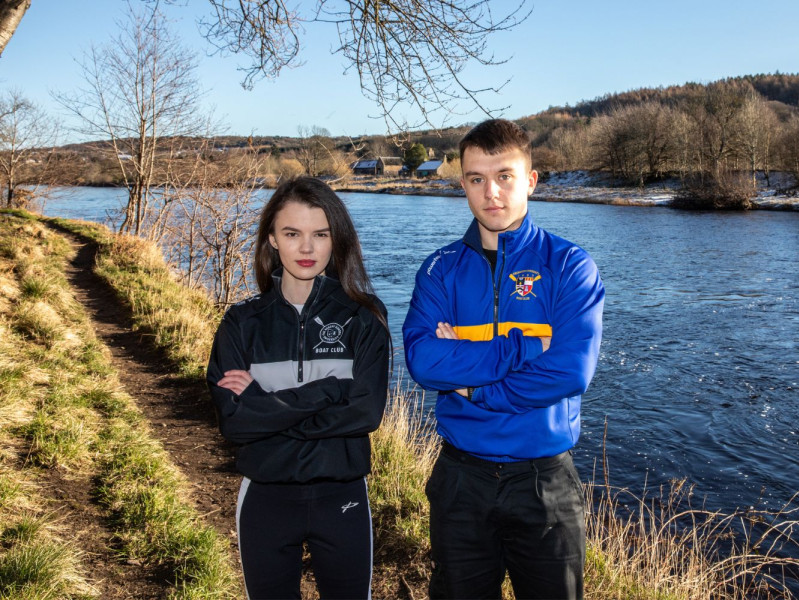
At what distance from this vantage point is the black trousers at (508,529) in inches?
83.0

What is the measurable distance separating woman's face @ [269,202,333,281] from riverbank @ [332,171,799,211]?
2893cm

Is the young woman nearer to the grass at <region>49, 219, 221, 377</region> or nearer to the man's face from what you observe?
the man's face

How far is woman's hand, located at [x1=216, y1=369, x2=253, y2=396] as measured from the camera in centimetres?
229

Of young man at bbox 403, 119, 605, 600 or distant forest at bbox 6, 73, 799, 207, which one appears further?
distant forest at bbox 6, 73, 799, 207

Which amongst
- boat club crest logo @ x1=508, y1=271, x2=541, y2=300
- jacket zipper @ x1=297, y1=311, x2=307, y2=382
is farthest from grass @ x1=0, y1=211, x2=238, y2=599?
boat club crest logo @ x1=508, y1=271, x2=541, y2=300

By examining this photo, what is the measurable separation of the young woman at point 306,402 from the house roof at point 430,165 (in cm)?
A: 8401

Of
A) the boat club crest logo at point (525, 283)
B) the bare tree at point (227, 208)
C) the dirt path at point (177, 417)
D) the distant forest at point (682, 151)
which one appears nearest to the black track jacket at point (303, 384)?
the boat club crest logo at point (525, 283)

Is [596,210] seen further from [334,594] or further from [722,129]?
[334,594]

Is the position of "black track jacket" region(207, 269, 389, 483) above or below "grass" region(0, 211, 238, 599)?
above

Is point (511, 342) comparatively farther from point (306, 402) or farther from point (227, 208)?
point (227, 208)

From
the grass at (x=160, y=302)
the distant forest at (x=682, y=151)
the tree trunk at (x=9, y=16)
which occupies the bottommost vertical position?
the grass at (x=160, y=302)

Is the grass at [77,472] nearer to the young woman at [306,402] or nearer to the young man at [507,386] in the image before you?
the young woman at [306,402]

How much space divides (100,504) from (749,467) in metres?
6.83

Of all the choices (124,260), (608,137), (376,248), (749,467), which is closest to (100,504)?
(749,467)
